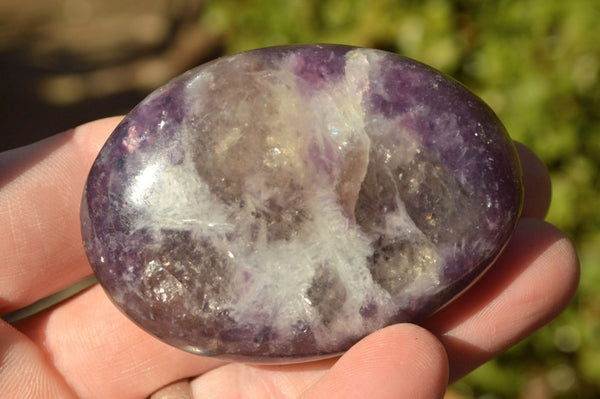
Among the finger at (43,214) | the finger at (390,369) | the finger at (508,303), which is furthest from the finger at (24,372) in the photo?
the finger at (508,303)

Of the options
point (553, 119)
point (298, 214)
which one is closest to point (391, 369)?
point (298, 214)

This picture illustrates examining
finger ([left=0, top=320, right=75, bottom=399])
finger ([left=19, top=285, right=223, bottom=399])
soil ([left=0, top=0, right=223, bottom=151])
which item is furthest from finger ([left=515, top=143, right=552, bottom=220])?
soil ([left=0, top=0, right=223, bottom=151])

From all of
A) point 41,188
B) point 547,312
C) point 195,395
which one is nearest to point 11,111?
point 41,188

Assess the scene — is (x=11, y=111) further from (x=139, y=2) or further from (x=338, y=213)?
(x=338, y=213)

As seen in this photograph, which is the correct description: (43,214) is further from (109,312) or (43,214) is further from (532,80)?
(532,80)

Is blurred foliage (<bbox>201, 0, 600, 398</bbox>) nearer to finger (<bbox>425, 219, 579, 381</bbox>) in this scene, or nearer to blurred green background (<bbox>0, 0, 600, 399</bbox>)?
blurred green background (<bbox>0, 0, 600, 399</bbox>)
